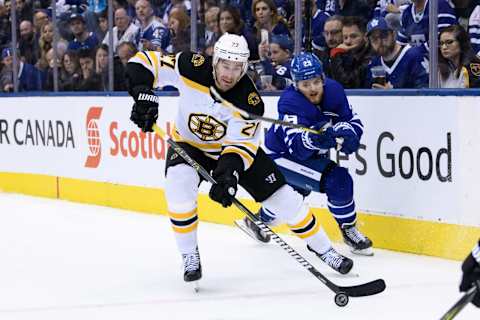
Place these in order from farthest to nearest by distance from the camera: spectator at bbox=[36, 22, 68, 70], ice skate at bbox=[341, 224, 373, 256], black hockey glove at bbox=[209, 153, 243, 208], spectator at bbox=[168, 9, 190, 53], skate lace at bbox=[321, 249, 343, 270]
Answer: spectator at bbox=[36, 22, 68, 70] → spectator at bbox=[168, 9, 190, 53] → ice skate at bbox=[341, 224, 373, 256] → skate lace at bbox=[321, 249, 343, 270] → black hockey glove at bbox=[209, 153, 243, 208]

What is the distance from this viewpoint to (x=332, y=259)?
15.2 feet

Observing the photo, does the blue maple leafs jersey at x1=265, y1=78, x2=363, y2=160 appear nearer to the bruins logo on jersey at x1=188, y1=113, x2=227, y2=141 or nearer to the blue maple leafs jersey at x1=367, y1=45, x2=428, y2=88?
the blue maple leafs jersey at x1=367, y1=45, x2=428, y2=88

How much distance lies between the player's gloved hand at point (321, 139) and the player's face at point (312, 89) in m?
0.16

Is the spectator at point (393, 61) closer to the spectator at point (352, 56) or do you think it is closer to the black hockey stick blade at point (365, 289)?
the spectator at point (352, 56)

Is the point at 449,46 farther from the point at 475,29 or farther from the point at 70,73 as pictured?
the point at 70,73

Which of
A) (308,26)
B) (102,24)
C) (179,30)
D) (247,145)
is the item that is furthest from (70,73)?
(247,145)

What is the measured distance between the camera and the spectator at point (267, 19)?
6.04 meters

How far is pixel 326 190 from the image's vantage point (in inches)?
206

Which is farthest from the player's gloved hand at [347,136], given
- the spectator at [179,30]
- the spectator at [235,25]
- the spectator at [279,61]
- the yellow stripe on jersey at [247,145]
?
the spectator at [179,30]

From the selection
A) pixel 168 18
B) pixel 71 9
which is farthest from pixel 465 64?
pixel 71 9

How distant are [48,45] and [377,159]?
12.2 feet

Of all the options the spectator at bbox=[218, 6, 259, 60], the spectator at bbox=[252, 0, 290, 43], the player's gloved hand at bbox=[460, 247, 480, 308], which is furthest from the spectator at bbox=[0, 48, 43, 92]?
the player's gloved hand at bbox=[460, 247, 480, 308]

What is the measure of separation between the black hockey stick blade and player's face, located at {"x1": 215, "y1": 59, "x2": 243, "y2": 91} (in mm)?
970

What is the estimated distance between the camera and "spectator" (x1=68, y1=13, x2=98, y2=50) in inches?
305
